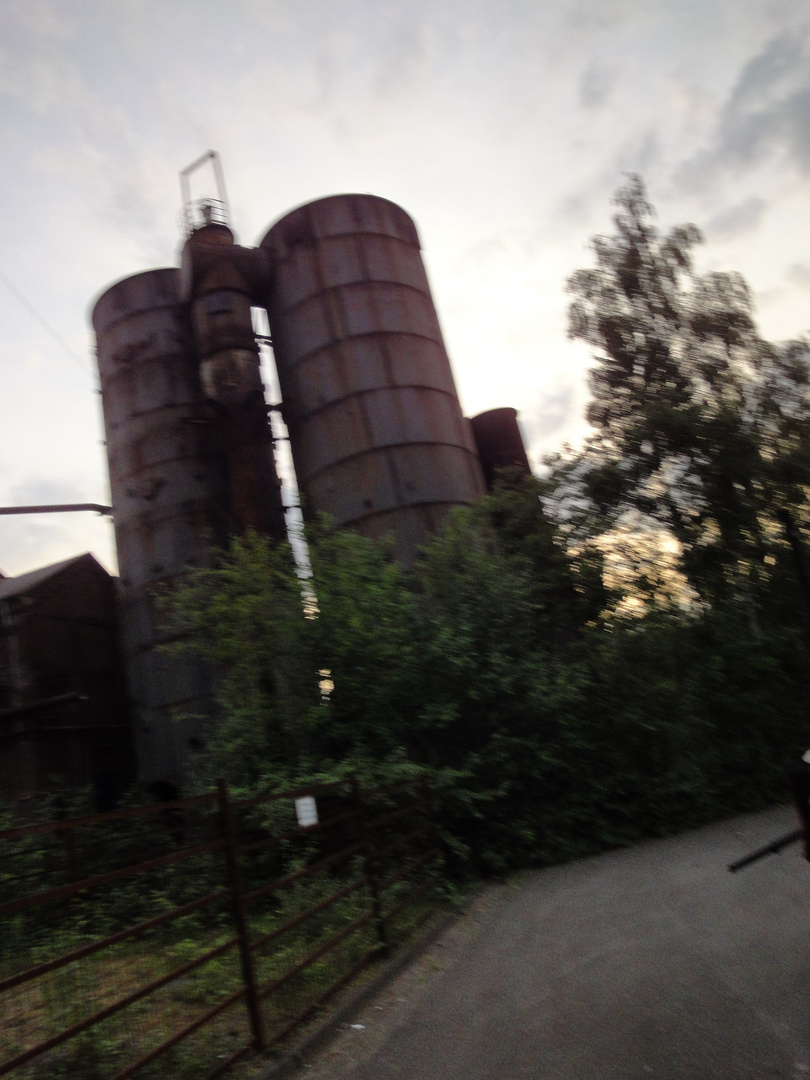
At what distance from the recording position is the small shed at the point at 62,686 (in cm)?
1442

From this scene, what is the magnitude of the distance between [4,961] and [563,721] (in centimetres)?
691

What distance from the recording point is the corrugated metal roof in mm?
15769

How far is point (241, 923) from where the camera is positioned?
380 cm

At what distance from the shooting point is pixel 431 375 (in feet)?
55.9

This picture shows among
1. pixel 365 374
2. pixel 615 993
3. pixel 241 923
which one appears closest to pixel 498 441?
pixel 365 374

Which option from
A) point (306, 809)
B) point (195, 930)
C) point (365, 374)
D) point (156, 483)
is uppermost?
point (365, 374)

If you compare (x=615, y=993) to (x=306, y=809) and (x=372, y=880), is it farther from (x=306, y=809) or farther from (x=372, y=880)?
(x=306, y=809)

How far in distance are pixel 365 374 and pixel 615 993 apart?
14011mm

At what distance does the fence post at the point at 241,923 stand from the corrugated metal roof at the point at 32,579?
45.1 ft

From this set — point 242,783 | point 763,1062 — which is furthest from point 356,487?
point 763,1062

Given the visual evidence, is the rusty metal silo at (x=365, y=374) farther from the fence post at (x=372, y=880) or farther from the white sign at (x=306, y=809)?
the fence post at (x=372, y=880)

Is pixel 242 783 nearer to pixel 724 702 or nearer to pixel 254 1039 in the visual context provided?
pixel 254 1039

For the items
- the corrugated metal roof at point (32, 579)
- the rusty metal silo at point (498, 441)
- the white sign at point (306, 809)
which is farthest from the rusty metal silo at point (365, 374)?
the white sign at point (306, 809)

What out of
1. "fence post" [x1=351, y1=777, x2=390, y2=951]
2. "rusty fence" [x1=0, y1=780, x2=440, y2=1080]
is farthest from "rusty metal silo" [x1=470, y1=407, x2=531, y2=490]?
"fence post" [x1=351, y1=777, x2=390, y2=951]
